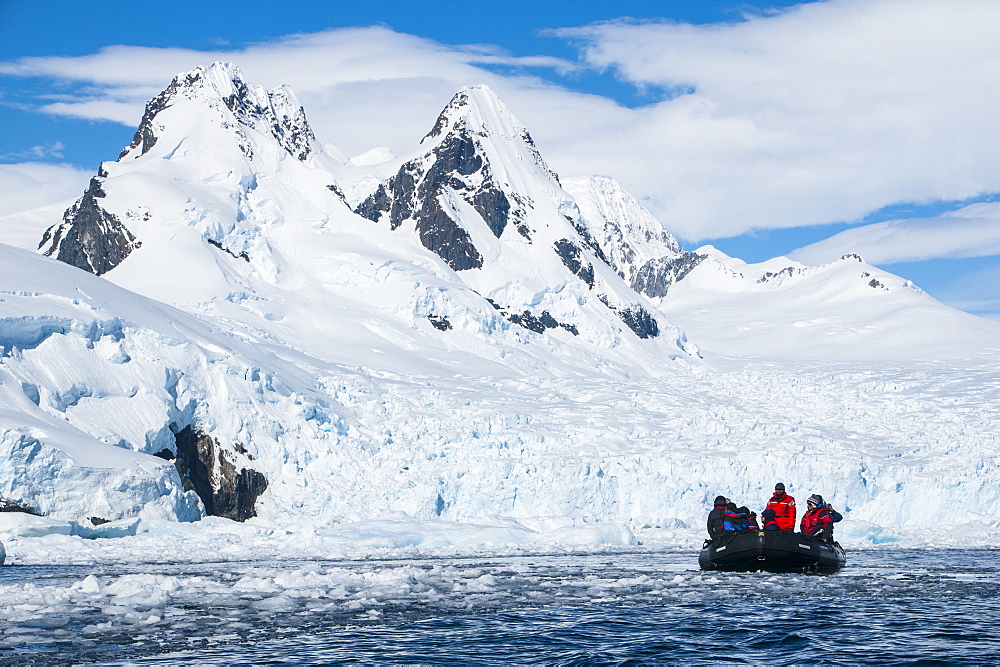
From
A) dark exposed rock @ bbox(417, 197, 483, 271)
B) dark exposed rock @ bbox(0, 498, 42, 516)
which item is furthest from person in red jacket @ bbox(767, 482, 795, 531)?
dark exposed rock @ bbox(417, 197, 483, 271)

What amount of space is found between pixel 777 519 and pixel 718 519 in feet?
5.11

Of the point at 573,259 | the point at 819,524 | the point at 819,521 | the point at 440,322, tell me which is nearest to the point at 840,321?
the point at 573,259

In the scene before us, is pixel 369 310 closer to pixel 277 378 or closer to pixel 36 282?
pixel 277 378

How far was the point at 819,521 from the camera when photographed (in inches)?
1108

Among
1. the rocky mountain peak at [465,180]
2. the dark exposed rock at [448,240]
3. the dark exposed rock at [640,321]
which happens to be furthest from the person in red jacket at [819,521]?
the dark exposed rock at [640,321]

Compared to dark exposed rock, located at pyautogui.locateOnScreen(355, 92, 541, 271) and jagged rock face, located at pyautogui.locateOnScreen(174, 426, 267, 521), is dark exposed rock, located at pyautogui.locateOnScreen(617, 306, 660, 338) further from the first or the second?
jagged rock face, located at pyautogui.locateOnScreen(174, 426, 267, 521)

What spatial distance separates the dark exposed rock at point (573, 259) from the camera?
125312 millimetres

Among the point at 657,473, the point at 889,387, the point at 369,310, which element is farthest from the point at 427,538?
the point at 369,310

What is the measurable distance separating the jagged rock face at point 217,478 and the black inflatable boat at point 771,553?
27711 mm

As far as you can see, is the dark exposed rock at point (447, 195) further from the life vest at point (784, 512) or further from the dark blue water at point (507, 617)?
the dark blue water at point (507, 617)

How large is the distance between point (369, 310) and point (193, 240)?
1592cm

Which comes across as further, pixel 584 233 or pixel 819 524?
pixel 584 233

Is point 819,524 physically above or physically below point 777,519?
below

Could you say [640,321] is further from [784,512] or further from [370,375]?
[784,512]
